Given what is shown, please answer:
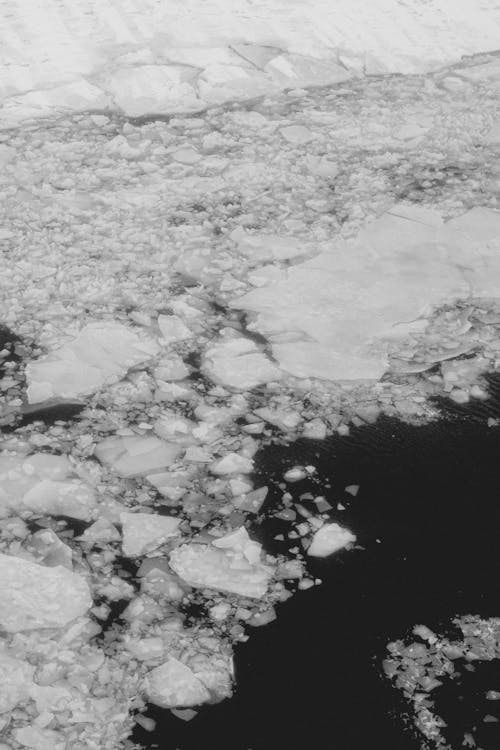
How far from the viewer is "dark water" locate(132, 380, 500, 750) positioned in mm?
1649

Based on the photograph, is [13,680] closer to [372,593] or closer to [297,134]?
[372,593]

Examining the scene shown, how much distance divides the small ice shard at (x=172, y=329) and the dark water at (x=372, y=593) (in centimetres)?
54

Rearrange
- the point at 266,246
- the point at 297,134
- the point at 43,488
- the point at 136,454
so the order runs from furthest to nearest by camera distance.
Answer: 1. the point at 297,134
2. the point at 266,246
3. the point at 136,454
4. the point at 43,488

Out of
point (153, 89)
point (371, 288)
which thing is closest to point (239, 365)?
point (371, 288)

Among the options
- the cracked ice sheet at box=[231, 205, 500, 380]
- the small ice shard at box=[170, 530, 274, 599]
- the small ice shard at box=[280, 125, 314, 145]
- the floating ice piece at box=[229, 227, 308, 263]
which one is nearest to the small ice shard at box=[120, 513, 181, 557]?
the small ice shard at box=[170, 530, 274, 599]

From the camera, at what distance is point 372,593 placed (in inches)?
75.2

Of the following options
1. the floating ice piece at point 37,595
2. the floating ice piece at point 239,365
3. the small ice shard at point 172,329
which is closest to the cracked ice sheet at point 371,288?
the floating ice piece at point 239,365

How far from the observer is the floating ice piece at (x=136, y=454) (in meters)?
2.20

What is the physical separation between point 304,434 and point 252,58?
104 inches

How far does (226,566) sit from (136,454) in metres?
0.42

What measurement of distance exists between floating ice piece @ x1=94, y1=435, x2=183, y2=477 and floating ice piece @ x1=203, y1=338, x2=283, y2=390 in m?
0.31

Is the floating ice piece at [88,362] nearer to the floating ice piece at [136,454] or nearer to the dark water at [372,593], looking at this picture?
the floating ice piece at [136,454]

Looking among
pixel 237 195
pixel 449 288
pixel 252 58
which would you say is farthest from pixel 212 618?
pixel 252 58

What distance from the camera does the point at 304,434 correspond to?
231cm
